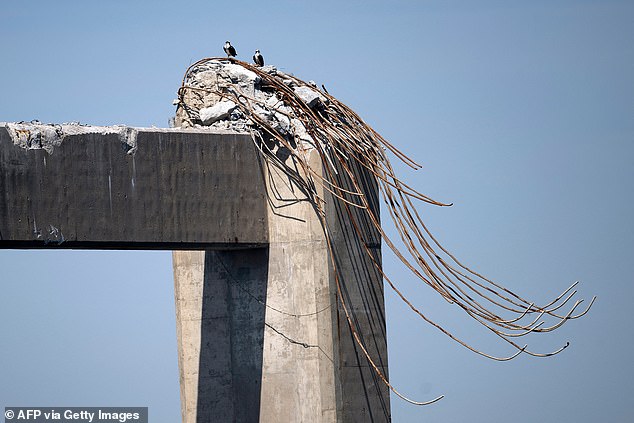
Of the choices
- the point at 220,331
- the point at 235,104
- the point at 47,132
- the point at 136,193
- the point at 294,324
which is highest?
the point at 235,104

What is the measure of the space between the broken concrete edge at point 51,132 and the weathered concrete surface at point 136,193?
0.03 metres

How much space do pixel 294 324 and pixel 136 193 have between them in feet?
5.72

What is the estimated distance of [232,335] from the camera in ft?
33.3

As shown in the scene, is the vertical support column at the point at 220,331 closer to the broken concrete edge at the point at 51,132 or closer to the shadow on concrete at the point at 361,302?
the shadow on concrete at the point at 361,302

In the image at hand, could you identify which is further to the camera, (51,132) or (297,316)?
(297,316)

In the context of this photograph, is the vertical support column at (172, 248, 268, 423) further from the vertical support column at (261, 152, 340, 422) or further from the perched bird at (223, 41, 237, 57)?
the perched bird at (223, 41, 237, 57)

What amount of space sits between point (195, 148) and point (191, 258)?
1.55m

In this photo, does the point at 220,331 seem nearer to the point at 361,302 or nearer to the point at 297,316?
the point at 297,316

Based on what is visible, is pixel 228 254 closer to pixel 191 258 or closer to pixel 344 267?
pixel 191 258

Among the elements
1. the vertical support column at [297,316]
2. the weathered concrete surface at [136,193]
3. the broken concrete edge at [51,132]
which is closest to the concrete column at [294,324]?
the vertical support column at [297,316]

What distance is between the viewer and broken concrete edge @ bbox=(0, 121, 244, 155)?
852cm

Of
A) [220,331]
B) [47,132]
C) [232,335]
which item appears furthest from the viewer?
[220,331]

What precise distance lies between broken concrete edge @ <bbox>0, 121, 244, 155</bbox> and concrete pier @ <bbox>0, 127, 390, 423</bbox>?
4cm

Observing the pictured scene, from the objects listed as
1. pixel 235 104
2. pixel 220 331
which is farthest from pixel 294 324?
pixel 235 104
